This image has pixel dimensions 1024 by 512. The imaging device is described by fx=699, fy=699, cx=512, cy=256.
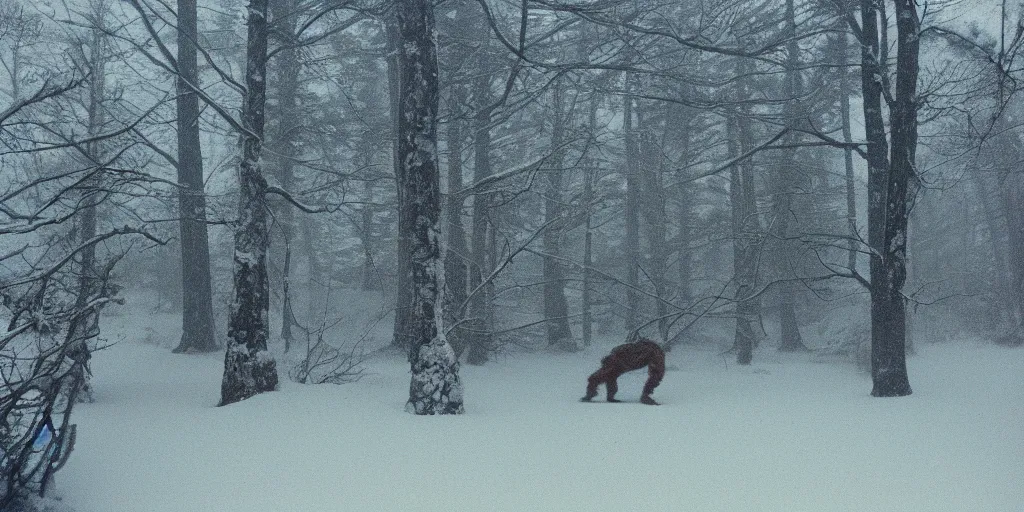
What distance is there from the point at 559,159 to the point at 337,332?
1220 centimetres

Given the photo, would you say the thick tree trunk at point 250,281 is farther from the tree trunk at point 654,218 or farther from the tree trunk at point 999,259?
the tree trunk at point 999,259

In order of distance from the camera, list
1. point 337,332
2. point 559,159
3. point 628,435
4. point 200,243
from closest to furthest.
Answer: point 628,435 → point 559,159 → point 200,243 → point 337,332

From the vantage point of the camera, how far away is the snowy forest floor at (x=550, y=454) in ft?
14.5

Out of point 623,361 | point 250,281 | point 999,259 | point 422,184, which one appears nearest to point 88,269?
point 250,281

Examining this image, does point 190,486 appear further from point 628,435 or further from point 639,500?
point 628,435

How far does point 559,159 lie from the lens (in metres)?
11.5

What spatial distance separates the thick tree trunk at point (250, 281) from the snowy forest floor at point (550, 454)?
1.25 feet

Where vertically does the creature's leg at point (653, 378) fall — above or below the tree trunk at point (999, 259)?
below

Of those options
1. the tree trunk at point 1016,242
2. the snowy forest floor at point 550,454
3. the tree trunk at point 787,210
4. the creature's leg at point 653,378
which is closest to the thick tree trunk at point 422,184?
the snowy forest floor at point 550,454

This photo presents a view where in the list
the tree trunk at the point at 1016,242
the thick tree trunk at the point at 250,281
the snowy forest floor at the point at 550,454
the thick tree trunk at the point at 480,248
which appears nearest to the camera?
the snowy forest floor at the point at 550,454

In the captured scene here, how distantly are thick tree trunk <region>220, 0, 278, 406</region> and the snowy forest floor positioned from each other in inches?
15.0

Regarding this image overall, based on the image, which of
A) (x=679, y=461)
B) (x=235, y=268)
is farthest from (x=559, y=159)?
(x=679, y=461)

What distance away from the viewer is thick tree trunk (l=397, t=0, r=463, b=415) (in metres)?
7.11

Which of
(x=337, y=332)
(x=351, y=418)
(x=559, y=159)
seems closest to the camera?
(x=351, y=418)
